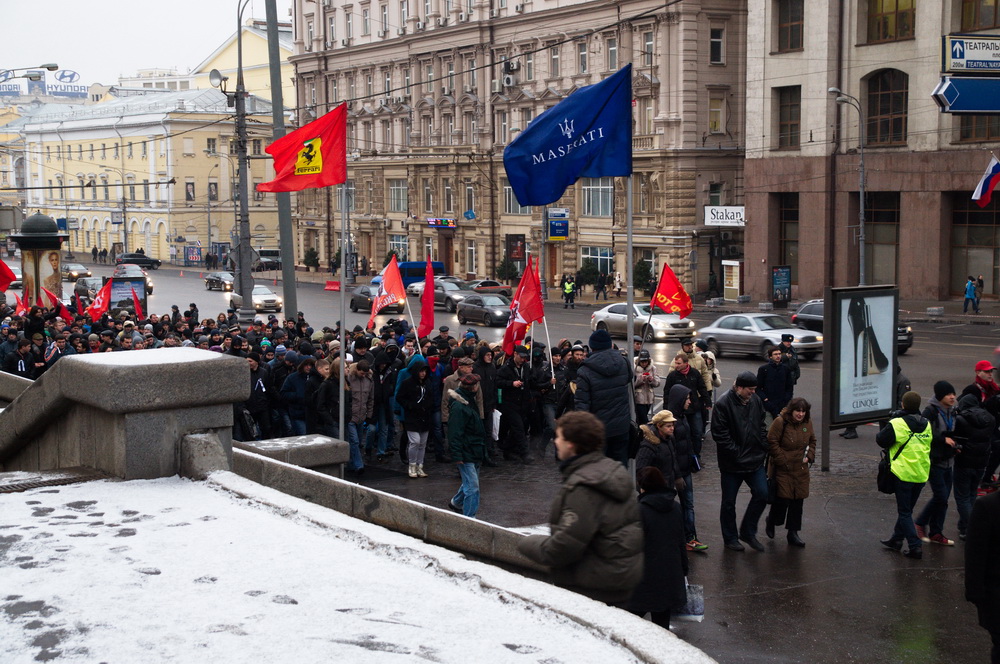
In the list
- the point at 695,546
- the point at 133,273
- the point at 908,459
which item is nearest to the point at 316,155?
the point at 695,546

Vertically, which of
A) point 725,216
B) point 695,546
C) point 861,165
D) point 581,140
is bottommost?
point 695,546

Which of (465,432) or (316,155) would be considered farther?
(316,155)

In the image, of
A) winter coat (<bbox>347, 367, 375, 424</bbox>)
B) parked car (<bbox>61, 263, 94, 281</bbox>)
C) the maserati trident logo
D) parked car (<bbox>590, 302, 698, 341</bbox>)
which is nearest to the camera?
the maserati trident logo

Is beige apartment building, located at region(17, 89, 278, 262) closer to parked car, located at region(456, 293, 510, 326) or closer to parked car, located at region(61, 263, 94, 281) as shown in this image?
parked car, located at region(61, 263, 94, 281)

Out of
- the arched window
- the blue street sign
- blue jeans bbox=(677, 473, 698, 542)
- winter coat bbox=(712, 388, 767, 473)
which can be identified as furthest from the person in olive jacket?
the arched window

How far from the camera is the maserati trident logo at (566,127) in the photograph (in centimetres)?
1086

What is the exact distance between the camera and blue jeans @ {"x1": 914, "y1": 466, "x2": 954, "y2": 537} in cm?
1127

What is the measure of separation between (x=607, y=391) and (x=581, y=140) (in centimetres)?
229

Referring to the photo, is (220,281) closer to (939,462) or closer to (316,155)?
(316,155)

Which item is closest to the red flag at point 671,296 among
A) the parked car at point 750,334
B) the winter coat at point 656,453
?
the parked car at point 750,334

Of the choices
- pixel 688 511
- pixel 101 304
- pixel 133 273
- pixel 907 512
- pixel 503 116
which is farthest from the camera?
pixel 503 116

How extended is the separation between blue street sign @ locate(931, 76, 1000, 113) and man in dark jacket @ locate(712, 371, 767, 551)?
35.2 feet

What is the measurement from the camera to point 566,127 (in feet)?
35.7

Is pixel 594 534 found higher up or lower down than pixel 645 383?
higher up
